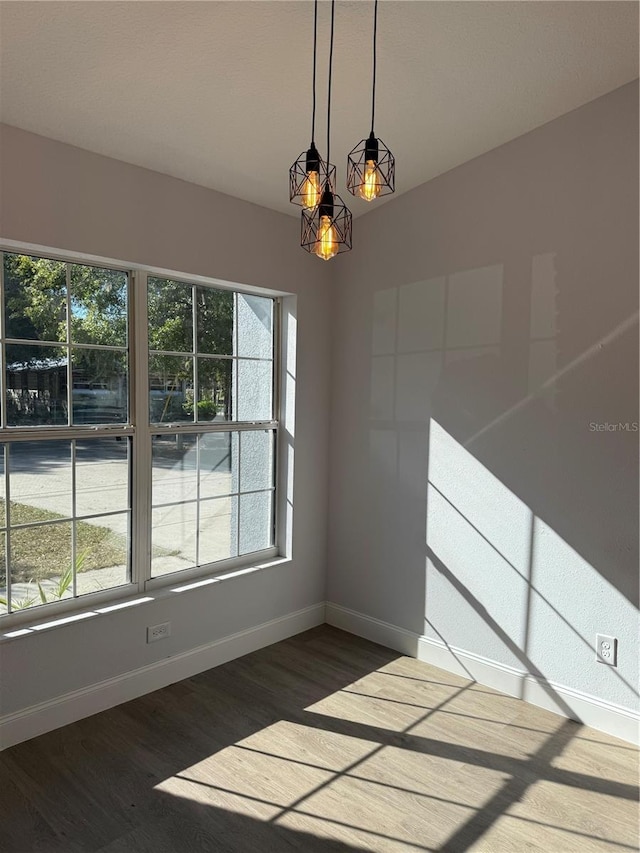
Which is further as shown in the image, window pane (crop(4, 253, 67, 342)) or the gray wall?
the gray wall

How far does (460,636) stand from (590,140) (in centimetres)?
261

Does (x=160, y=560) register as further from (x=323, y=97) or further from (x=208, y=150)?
(x=323, y=97)

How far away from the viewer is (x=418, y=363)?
3.47m

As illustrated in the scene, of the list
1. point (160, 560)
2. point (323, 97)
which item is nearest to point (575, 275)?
point (323, 97)

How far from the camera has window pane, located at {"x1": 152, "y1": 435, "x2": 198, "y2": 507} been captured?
123 inches

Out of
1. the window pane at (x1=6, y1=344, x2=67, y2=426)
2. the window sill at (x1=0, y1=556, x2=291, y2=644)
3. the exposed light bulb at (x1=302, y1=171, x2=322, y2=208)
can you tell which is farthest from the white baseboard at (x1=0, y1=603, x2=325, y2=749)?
the exposed light bulb at (x1=302, y1=171, x2=322, y2=208)

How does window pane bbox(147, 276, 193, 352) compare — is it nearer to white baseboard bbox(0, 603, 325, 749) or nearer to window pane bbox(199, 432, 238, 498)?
window pane bbox(199, 432, 238, 498)

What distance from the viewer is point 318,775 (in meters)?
2.44

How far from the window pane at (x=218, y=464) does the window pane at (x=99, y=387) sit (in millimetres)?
540


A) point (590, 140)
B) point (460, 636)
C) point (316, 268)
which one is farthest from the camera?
point (316, 268)

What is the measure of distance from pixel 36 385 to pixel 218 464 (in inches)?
43.6

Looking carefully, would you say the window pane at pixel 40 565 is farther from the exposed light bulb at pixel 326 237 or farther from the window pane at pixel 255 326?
the exposed light bulb at pixel 326 237

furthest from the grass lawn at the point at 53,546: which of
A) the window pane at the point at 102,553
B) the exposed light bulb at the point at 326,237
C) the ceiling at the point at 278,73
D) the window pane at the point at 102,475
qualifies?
the exposed light bulb at the point at 326,237

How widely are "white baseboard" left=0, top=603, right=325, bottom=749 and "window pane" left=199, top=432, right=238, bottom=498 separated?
0.85m
